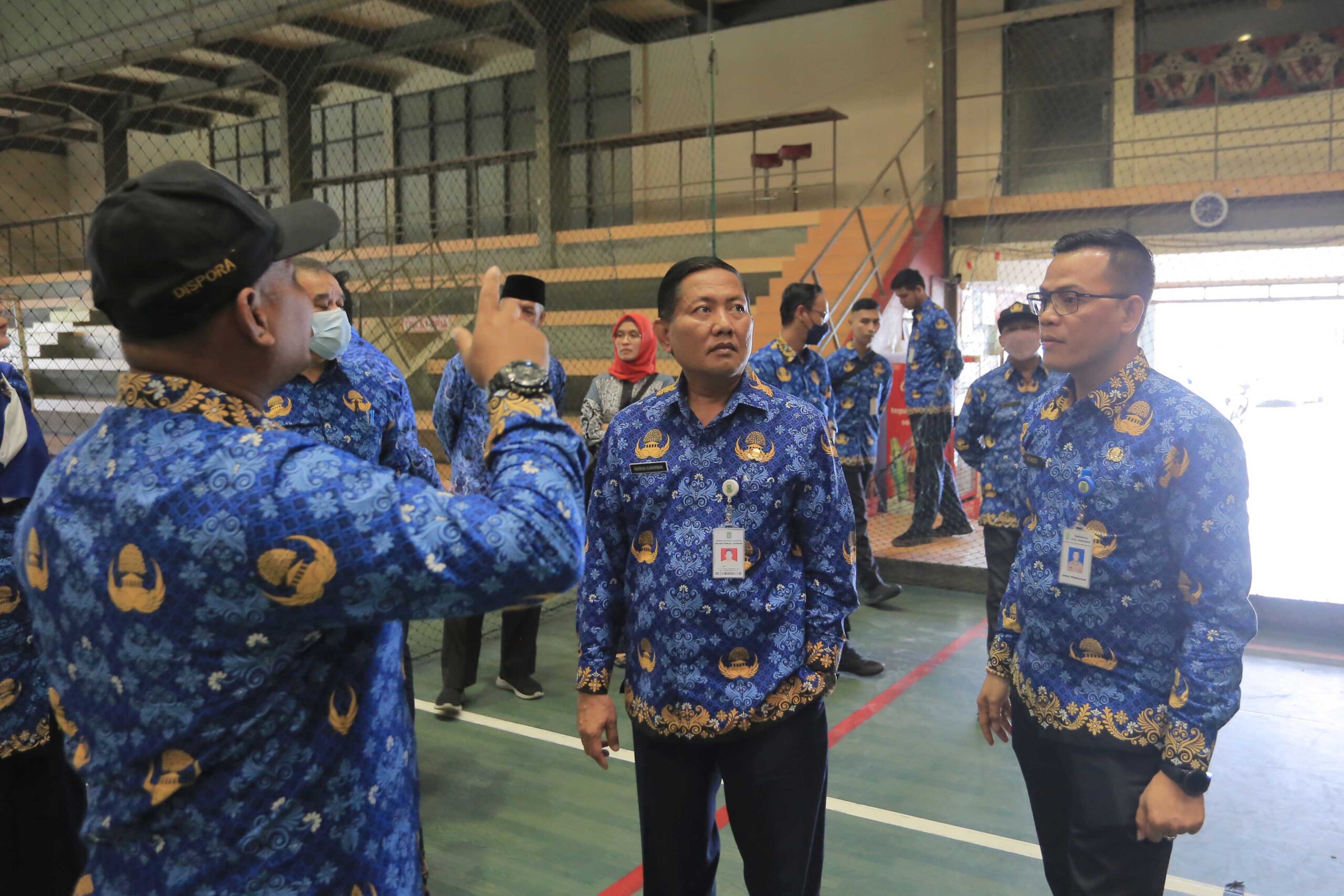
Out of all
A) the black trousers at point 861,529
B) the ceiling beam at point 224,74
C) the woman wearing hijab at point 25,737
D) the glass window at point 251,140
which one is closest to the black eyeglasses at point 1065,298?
the woman wearing hijab at point 25,737

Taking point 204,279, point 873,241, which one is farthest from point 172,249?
point 873,241

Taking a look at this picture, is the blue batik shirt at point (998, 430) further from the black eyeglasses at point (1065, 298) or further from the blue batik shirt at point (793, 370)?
the black eyeglasses at point (1065, 298)

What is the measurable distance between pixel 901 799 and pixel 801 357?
2117 millimetres

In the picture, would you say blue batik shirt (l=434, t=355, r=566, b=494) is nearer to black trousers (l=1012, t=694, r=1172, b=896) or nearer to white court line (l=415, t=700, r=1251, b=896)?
white court line (l=415, t=700, r=1251, b=896)

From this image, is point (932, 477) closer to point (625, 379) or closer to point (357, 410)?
point (625, 379)

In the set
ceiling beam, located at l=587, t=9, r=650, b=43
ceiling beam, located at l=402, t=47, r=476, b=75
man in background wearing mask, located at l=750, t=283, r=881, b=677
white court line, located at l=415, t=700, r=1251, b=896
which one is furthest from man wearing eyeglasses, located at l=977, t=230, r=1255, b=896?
ceiling beam, located at l=402, t=47, r=476, b=75

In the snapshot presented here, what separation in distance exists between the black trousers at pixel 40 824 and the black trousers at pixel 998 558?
129 inches

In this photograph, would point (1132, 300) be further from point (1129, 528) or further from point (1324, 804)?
point (1324, 804)

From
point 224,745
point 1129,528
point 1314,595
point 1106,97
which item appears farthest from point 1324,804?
point 1106,97

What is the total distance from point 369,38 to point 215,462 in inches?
545

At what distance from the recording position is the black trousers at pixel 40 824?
2223 millimetres

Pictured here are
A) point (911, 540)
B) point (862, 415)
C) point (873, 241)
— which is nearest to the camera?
point (862, 415)

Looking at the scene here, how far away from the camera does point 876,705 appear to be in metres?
4.34

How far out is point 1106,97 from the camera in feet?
37.6
